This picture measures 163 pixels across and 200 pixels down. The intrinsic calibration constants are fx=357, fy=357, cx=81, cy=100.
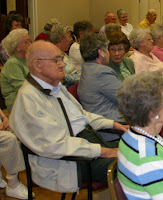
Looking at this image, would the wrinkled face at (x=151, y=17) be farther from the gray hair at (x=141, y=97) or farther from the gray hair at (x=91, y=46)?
the gray hair at (x=141, y=97)

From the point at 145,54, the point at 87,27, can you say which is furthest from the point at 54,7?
the point at 145,54

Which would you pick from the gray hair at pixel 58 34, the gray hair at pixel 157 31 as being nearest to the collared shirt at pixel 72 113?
the gray hair at pixel 58 34

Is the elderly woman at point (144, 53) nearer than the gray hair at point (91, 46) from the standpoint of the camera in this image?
No

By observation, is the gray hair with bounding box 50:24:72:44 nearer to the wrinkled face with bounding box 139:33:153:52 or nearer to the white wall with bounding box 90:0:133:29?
the wrinkled face with bounding box 139:33:153:52

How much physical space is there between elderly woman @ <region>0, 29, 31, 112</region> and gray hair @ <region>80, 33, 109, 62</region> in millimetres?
629

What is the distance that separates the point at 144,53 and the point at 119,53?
24.2 inches

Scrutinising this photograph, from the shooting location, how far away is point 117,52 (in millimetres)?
3590

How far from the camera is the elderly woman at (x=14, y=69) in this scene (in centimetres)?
322

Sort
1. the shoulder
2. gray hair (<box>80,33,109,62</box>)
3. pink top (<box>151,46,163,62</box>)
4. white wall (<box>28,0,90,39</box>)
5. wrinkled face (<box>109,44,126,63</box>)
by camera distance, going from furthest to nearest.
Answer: white wall (<box>28,0,90,39</box>)
pink top (<box>151,46,163,62</box>)
the shoulder
wrinkled face (<box>109,44,126,63</box>)
gray hair (<box>80,33,109,62</box>)

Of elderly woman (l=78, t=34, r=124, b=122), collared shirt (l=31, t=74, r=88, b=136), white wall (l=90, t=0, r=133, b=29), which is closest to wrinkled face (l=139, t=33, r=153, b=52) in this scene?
elderly woman (l=78, t=34, r=124, b=122)

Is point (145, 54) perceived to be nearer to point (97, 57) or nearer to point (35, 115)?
point (97, 57)

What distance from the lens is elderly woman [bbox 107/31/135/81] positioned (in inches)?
142

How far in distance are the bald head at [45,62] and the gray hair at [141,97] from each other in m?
0.92

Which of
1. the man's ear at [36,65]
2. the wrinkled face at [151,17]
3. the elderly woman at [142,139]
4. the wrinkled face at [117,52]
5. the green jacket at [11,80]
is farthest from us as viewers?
the wrinkled face at [151,17]
